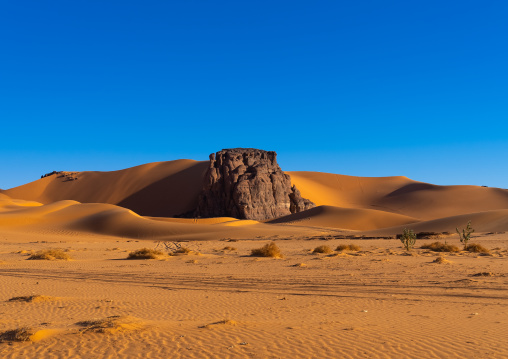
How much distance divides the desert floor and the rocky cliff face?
4245 centimetres

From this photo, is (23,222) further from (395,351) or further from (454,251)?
(395,351)

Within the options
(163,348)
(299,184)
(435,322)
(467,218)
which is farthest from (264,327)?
(299,184)

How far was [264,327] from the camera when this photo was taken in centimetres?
762

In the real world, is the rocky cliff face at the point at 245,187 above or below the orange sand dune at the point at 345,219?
above

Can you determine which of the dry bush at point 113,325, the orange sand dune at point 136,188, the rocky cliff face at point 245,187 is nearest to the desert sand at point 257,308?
the dry bush at point 113,325

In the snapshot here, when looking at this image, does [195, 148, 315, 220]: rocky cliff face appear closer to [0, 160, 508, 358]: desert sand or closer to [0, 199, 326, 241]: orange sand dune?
[0, 199, 326, 241]: orange sand dune

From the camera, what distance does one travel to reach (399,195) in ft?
354

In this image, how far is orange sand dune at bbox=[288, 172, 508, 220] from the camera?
95312 mm

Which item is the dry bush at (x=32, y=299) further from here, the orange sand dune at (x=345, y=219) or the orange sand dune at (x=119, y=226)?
the orange sand dune at (x=345, y=219)

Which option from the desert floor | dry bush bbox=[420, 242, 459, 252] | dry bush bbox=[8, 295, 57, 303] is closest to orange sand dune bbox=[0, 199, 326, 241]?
dry bush bbox=[420, 242, 459, 252]

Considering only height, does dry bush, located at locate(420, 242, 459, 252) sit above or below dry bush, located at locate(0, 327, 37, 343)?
above

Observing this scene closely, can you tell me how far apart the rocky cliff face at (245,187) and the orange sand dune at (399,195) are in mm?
33655

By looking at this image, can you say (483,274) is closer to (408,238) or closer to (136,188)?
(408,238)

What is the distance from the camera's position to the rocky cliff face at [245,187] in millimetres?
60562
